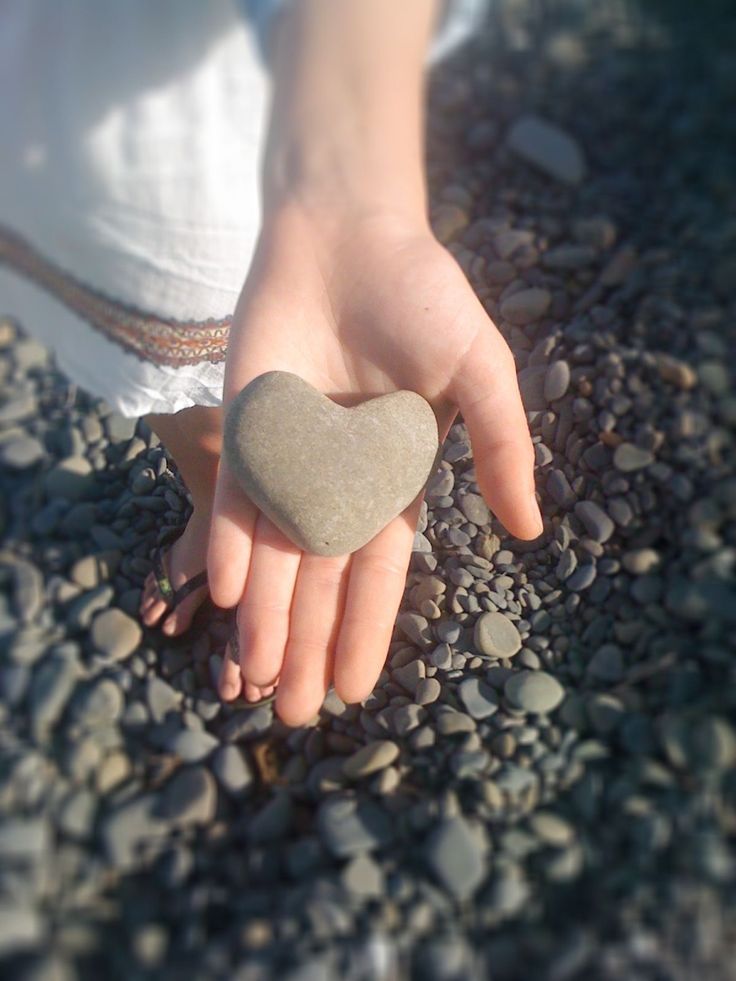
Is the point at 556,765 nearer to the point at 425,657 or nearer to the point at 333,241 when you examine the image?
the point at 425,657

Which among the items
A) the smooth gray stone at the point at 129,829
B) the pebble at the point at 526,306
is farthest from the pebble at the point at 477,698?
the pebble at the point at 526,306

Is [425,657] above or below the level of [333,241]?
below

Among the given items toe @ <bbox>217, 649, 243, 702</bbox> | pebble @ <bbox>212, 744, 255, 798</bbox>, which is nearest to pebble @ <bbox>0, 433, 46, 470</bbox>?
toe @ <bbox>217, 649, 243, 702</bbox>

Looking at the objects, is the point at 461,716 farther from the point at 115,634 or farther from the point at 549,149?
the point at 549,149

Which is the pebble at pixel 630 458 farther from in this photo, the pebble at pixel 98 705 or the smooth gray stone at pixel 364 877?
the pebble at pixel 98 705

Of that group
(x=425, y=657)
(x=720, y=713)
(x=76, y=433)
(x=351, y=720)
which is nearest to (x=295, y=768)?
(x=351, y=720)

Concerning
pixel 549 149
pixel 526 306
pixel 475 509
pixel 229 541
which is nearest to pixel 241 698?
pixel 229 541

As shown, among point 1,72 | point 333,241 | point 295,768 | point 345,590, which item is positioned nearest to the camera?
point 295,768
